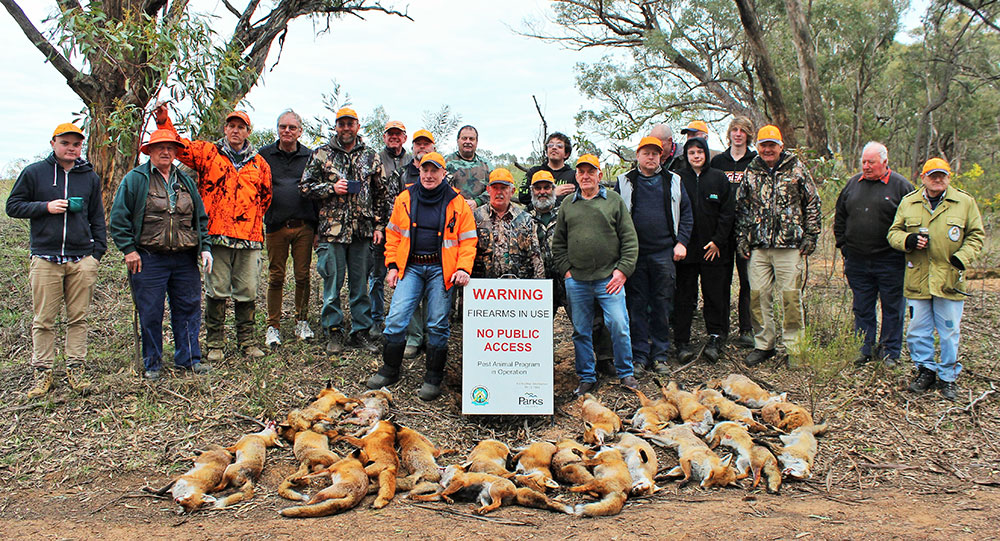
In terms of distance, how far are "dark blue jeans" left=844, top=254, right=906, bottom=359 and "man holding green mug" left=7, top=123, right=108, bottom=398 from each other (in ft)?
23.8

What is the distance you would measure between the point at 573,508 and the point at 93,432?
12.6 ft

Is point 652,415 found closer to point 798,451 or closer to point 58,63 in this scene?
point 798,451

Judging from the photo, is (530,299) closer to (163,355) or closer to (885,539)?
(885,539)

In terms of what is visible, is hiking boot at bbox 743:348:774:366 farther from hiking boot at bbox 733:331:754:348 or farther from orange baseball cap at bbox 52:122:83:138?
orange baseball cap at bbox 52:122:83:138

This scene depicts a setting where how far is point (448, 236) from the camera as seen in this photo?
5863 mm

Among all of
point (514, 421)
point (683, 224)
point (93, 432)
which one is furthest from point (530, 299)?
point (93, 432)

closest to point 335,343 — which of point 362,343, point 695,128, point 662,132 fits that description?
point 362,343

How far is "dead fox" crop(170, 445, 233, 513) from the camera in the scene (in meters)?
4.01

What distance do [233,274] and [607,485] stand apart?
4.28 m

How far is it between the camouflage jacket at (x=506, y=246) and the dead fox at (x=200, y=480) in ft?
9.09

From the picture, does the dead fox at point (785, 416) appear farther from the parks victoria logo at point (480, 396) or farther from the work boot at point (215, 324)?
the work boot at point (215, 324)

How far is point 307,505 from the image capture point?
394 centimetres

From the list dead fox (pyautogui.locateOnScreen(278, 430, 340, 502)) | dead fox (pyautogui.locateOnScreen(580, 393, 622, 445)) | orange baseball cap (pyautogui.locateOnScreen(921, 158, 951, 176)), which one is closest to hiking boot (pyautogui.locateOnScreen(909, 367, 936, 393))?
orange baseball cap (pyautogui.locateOnScreen(921, 158, 951, 176))

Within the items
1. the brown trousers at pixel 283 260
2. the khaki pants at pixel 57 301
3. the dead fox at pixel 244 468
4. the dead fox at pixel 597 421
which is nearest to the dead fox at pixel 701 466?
the dead fox at pixel 597 421
